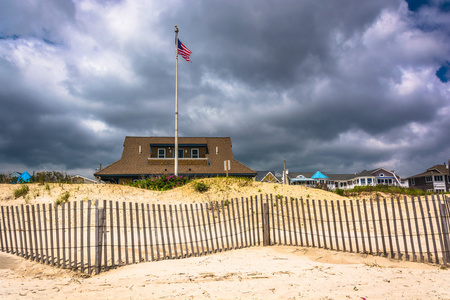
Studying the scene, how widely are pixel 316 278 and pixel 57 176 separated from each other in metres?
20.5

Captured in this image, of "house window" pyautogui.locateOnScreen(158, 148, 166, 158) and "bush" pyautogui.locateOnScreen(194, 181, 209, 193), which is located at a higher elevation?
"house window" pyautogui.locateOnScreen(158, 148, 166, 158)

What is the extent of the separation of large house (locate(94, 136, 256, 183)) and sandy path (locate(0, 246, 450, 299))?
2407 centimetres

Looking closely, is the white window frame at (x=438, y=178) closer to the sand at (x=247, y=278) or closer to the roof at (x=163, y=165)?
the roof at (x=163, y=165)

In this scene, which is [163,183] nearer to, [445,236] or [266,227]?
[266,227]

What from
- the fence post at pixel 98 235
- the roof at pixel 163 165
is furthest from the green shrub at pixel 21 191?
the roof at pixel 163 165

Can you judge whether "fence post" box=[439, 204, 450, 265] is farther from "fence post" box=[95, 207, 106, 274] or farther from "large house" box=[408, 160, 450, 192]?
"large house" box=[408, 160, 450, 192]

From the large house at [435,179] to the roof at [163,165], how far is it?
41.9 meters

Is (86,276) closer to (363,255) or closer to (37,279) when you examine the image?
(37,279)

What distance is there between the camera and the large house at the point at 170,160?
3356 centimetres

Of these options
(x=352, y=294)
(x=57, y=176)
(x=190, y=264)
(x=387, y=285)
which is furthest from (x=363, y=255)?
(x=57, y=176)

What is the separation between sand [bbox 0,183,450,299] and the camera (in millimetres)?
5680

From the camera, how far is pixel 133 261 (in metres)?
8.24

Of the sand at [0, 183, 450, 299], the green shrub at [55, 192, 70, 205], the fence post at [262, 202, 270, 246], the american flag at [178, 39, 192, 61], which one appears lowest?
the sand at [0, 183, 450, 299]

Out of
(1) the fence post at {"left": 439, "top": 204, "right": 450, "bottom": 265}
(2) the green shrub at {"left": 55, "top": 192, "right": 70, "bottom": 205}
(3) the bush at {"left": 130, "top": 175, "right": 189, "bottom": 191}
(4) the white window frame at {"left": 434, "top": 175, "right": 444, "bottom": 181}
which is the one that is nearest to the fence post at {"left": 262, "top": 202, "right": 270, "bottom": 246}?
(1) the fence post at {"left": 439, "top": 204, "right": 450, "bottom": 265}
